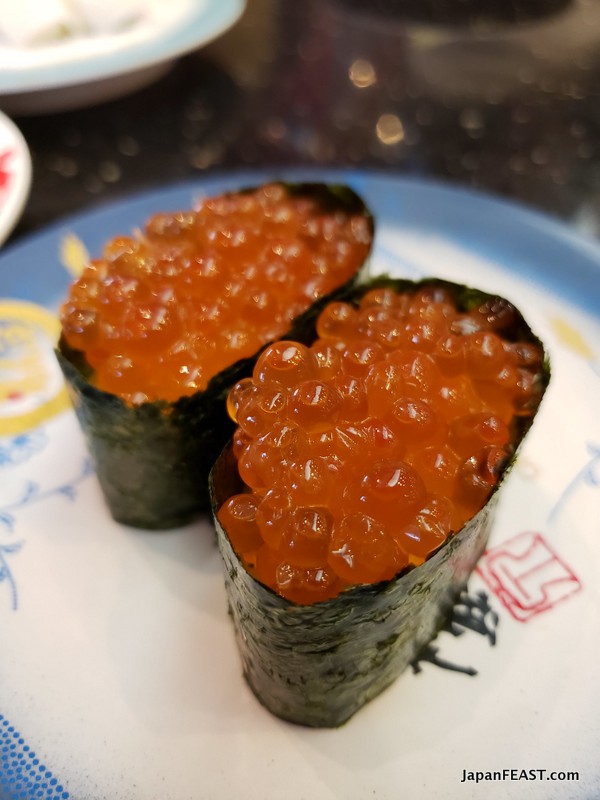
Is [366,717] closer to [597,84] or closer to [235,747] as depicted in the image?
[235,747]

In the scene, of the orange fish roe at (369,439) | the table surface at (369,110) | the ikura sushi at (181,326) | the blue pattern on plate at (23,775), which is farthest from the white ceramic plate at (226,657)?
the table surface at (369,110)

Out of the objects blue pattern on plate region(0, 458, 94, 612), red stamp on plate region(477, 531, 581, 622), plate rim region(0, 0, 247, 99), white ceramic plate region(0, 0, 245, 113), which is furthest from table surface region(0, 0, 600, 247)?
red stamp on plate region(477, 531, 581, 622)

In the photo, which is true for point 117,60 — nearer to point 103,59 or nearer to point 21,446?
point 103,59

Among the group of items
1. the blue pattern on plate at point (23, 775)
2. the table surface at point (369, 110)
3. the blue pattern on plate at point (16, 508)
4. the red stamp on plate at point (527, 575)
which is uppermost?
the table surface at point (369, 110)

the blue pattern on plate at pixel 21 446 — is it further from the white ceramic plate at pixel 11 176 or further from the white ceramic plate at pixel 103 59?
the white ceramic plate at pixel 103 59

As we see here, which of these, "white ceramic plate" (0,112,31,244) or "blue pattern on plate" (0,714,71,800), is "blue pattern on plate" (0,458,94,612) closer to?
"blue pattern on plate" (0,714,71,800)
